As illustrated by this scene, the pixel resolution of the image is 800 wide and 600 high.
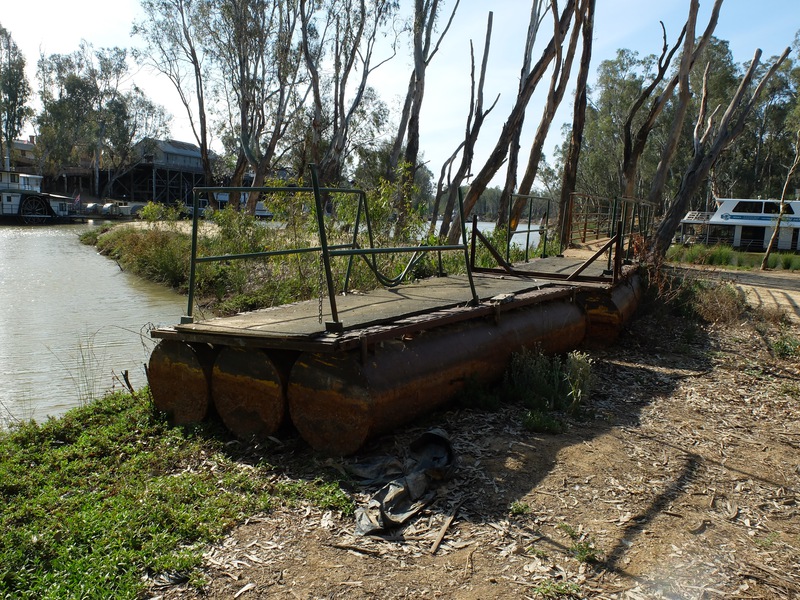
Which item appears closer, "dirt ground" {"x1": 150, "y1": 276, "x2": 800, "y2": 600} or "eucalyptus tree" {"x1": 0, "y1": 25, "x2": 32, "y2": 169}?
"dirt ground" {"x1": 150, "y1": 276, "x2": 800, "y2": 600}

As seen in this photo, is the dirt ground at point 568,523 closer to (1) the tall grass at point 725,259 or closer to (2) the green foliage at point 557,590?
(2) the green foliage at point 557,590

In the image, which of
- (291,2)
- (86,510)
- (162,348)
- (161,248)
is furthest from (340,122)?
(86,510)

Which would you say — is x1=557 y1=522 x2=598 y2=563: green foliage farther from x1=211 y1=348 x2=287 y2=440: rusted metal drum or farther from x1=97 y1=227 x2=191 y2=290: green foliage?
x1=97 y1=227 x2=191 y2=290: green foliage

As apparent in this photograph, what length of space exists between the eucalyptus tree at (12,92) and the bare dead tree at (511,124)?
5739cm

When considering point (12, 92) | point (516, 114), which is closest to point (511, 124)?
point (516, 114)

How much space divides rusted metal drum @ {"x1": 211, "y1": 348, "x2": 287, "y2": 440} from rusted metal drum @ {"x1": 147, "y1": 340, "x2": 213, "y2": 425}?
5.5 inches

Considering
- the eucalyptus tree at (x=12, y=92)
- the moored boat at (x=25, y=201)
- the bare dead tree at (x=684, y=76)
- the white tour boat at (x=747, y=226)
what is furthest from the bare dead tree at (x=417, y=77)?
the eucalyptus tree at (x=12, y=92)

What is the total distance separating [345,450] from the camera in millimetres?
4516

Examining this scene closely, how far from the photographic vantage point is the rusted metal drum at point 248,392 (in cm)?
472

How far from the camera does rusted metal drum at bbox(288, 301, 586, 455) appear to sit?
446 centimetres

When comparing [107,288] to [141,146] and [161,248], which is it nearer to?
[161,248]

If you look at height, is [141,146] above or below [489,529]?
above

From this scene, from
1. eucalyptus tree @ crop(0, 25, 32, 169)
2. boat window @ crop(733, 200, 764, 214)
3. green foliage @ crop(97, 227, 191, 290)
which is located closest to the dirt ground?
green foliage @ crop(97, 227, 191, 290)

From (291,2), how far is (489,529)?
95.7 ft
